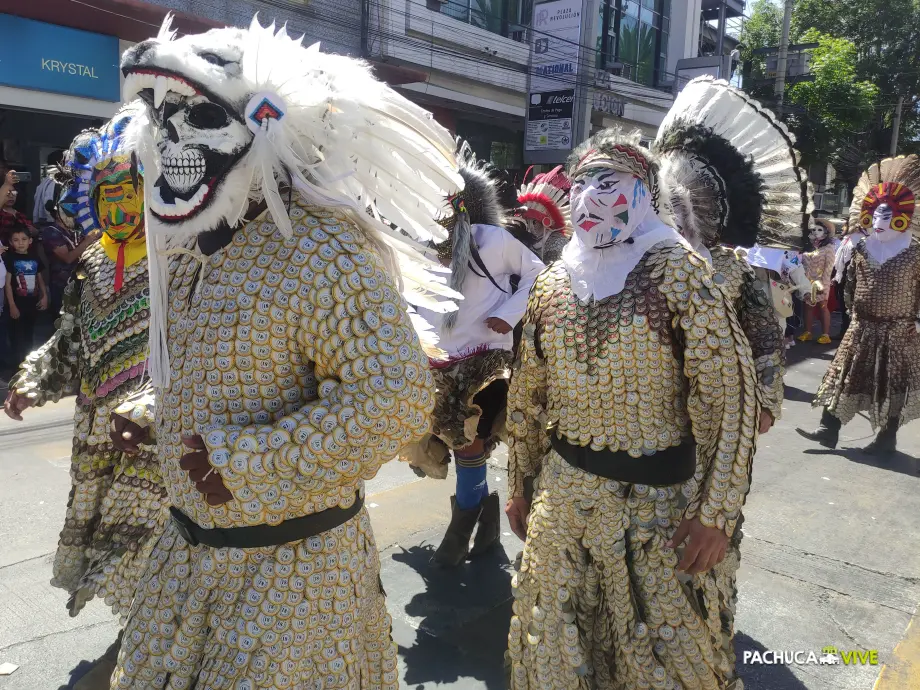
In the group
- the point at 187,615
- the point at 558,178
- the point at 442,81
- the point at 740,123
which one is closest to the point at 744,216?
the point at 740,123

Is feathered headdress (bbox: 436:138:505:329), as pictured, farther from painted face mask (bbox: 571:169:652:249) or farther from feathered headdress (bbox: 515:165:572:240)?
painted face mask (bbox: 571:169:652:249)

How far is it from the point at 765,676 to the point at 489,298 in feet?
7.16

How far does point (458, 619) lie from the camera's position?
138 inches

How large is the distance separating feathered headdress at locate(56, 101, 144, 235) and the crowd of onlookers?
4.99 meters

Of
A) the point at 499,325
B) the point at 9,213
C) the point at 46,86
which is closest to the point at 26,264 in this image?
the point at 9,213

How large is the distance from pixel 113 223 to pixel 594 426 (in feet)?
6.21

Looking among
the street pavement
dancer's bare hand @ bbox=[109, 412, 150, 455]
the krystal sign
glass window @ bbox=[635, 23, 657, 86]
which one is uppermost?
glass window @ bbox=[635, 23, 657, 86]

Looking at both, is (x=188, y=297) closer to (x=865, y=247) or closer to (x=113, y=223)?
(x=113, y=223)

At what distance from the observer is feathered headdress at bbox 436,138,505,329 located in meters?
3.93

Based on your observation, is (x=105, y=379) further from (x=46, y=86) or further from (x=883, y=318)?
(x=46, y=86)

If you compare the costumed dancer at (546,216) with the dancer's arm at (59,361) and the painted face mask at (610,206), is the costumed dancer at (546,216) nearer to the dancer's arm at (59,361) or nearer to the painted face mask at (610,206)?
the painted face mask at (610,206)

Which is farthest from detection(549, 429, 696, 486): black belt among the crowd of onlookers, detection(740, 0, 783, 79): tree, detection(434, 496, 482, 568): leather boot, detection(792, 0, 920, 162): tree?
detection(740, 0, 783, 79): tree

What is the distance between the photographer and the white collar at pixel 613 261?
7.74 ft

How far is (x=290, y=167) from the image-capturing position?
1718mm
